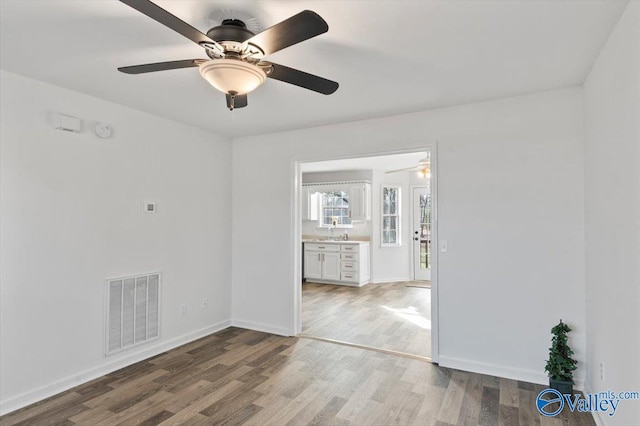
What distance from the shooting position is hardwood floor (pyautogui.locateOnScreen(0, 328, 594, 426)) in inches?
97.0

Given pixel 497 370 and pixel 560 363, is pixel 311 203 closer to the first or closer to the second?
pixel 497 370

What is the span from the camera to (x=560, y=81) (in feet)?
9.06

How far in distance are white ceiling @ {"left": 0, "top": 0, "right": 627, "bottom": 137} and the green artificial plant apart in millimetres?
1967

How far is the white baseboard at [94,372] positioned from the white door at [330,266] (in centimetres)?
326

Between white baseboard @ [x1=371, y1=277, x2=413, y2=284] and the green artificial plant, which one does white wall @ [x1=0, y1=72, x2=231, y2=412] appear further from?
white baseboard @ [x1=371, y1=277, x2=413, y2=284]

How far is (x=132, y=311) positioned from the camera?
3432mm

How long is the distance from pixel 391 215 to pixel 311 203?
1777 mm

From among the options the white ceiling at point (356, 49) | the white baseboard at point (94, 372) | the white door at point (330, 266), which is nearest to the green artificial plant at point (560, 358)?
the white ceiling at point (356, 49)

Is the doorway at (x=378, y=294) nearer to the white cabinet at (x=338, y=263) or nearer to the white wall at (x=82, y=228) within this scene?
the white cabinet at (x=338, y=263)

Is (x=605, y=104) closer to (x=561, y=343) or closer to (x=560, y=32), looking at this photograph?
(x=560, y=32)

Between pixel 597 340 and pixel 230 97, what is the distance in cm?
291

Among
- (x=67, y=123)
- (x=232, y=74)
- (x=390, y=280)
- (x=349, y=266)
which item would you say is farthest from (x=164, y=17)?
(x=390, y=280)

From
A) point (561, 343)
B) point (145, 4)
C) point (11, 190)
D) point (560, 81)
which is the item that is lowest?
point (561, 343)

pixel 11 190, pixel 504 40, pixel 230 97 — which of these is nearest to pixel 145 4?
pixel 230 97
